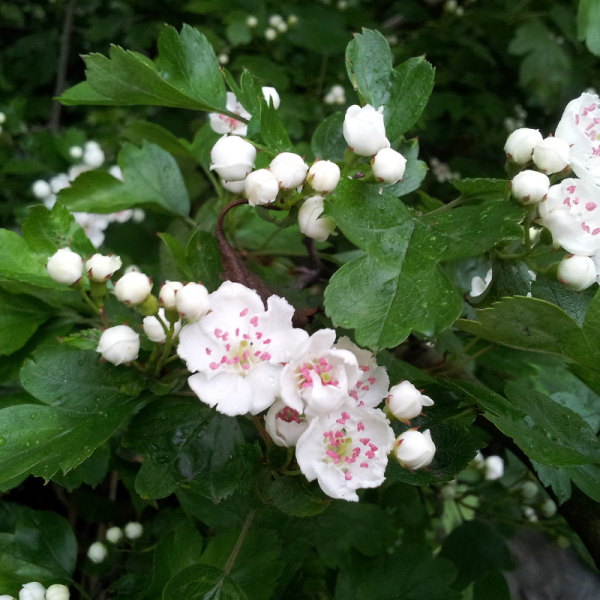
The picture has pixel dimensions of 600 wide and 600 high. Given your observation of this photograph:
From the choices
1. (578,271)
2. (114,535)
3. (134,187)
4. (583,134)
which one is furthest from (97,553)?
(583,134)

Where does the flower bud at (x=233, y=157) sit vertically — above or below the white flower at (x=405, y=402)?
above

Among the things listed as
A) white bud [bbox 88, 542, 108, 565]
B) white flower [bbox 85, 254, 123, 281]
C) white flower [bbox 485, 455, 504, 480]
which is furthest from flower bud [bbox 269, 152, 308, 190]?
white flower [bbox 485, 455, 504, 480]

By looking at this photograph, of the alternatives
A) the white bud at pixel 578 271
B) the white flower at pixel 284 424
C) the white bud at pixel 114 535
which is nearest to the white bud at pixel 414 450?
the white flower at pixel 284 424

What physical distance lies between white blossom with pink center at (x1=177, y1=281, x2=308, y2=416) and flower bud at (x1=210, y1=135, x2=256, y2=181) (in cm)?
15

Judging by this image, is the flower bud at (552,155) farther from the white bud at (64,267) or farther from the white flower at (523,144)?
the white bud at (64,267)

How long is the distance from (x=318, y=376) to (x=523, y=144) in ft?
1.23

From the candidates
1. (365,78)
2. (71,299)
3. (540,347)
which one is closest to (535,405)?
(540,347)

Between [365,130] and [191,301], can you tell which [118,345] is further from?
[365,130]

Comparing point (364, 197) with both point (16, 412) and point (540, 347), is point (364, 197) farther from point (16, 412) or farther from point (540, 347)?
point (16, 412)

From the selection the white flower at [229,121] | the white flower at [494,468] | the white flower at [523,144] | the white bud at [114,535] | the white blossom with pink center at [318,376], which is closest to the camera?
the white blossom with pink center at [318,376]

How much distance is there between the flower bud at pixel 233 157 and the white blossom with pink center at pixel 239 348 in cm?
15

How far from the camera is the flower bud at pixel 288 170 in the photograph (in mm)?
587

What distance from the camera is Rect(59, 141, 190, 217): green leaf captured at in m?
0.98

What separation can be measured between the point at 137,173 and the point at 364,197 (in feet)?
1.95
